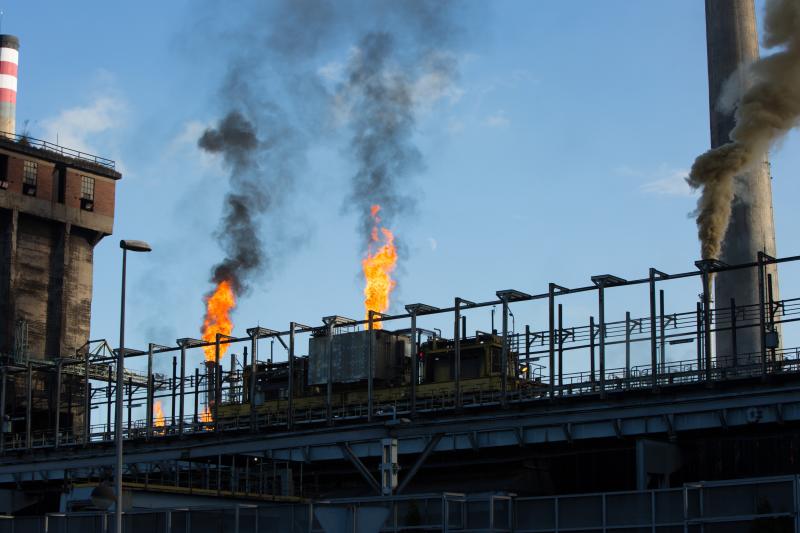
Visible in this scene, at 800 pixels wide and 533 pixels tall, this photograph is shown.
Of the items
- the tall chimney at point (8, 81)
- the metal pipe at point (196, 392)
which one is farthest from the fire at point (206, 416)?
the tall chimney at point (8, 81)

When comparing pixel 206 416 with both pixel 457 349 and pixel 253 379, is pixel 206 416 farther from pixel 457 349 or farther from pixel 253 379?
pixel 457 349

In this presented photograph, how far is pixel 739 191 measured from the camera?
79.1m

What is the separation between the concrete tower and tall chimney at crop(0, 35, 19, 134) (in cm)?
8

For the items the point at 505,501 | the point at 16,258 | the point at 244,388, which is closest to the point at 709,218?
the point at 244,388

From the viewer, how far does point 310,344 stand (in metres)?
74.0

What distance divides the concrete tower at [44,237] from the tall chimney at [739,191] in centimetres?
5035

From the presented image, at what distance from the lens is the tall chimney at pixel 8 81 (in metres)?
103

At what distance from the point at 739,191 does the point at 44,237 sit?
53280 millimetres

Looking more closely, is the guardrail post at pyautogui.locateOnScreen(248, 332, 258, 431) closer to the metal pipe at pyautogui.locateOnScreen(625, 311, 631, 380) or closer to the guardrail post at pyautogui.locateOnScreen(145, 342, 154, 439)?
the guardrail post at pyautogui.locateOnScreen(145, 342, 154, 439)

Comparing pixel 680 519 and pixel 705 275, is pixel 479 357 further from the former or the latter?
pixel 680 519

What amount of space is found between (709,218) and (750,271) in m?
8.52

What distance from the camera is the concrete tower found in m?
97.0

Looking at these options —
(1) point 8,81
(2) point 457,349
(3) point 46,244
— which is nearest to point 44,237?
(3) point 46,244

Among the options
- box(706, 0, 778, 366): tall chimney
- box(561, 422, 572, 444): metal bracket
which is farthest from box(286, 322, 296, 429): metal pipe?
box(706, 0, 778, 366): tall chimney
